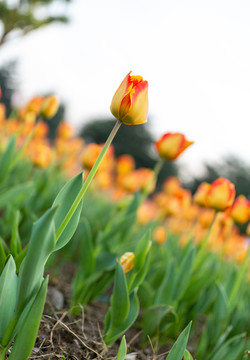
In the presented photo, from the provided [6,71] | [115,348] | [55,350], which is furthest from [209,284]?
[6,71]

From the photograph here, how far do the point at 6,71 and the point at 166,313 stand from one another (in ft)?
105

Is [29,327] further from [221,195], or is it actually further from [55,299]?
[221,195]

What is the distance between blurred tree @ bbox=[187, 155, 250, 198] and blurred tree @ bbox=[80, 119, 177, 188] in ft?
5.89

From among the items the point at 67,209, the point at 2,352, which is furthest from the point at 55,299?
the point at 67,209

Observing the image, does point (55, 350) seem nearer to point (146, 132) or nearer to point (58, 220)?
point (58, 220)

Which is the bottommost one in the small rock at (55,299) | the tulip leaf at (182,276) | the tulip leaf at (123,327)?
the tulip leaf at (182,276)

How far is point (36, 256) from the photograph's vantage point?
0.98 metres

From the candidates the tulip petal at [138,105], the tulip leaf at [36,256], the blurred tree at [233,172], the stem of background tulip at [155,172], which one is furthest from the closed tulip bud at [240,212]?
the blurred tree at [233,172]

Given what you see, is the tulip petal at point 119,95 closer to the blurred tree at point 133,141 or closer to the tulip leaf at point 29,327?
the tulip leaf at point 29,327

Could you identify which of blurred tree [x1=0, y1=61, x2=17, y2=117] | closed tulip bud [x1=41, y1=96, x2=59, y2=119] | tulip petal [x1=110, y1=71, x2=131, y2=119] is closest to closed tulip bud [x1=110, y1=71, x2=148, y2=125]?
tulip petal [x1=110, y1=71, x2=131, y2=119]

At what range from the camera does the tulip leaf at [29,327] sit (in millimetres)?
1004

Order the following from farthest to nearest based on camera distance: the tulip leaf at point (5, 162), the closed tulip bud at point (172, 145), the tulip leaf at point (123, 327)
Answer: the tulip leaf at point (5, 162) → the closed tulip bud at point (172, 145) → the tulip leaf at point (123, 327)

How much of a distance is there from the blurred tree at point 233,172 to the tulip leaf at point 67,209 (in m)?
15.3

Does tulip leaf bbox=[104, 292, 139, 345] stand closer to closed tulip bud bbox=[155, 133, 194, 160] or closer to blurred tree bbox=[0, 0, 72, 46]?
closed tulip bud bbox=[155, 133, 194, 160]
